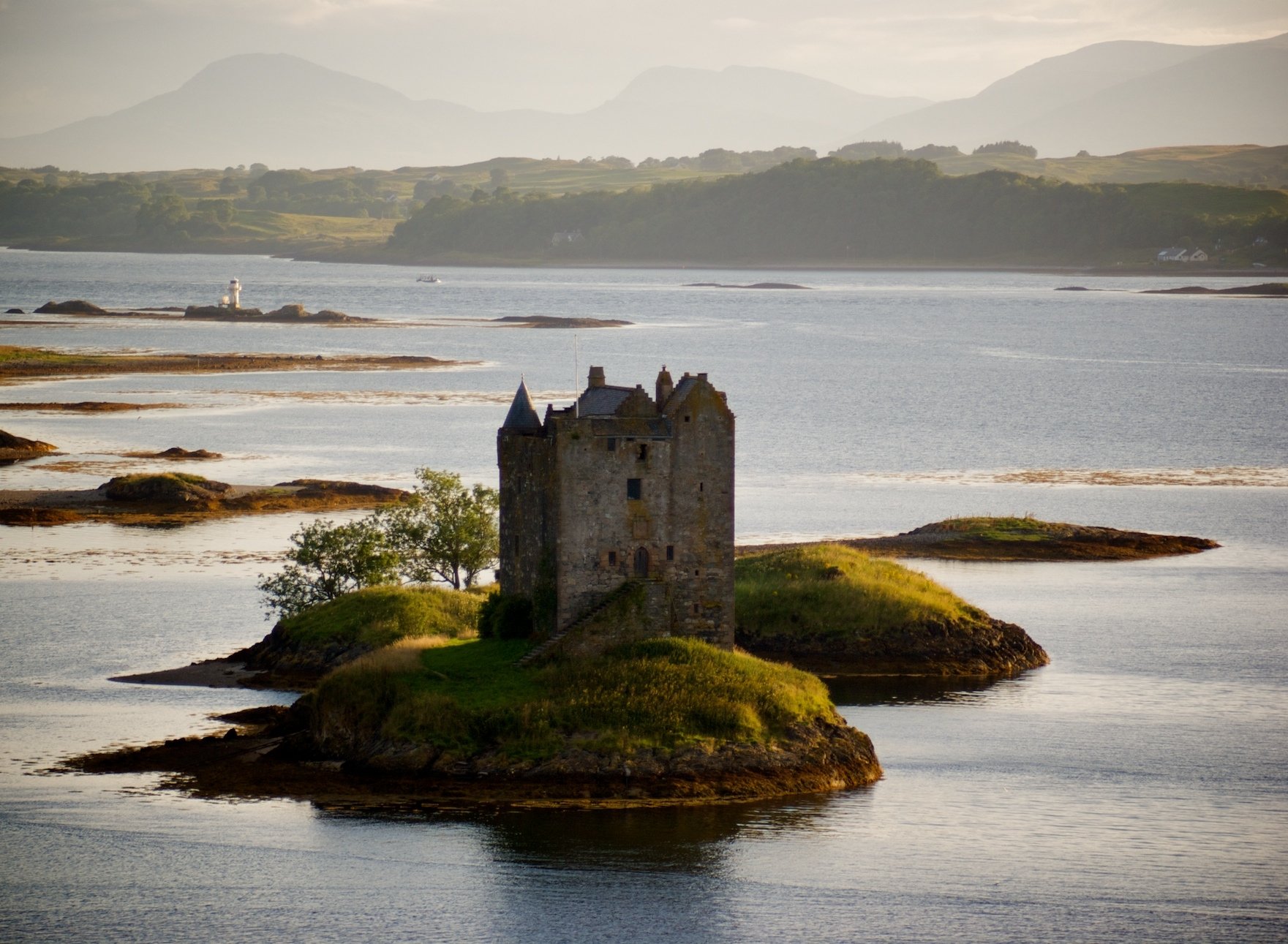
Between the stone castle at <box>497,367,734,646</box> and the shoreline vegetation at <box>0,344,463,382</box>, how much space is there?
11953 centimetres

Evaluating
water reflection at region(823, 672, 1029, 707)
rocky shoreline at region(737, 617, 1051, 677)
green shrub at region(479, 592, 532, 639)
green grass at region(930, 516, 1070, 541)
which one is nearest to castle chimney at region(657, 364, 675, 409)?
green shrub at region(479, 592, 532, 639)

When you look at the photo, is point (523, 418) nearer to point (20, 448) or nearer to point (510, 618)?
point (510, 618)

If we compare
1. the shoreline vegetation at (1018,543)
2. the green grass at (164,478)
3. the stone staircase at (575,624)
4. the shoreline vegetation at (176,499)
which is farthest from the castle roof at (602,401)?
the green grass at (164,478)

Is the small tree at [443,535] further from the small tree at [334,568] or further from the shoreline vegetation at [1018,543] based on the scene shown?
the shoreline vegetation at [1018,543]

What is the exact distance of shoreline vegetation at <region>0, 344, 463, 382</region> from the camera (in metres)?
171

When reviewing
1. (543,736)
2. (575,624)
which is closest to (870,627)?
(575,624)

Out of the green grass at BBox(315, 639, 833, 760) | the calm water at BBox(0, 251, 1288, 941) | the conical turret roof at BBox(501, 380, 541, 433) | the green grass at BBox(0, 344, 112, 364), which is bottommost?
the calm water at BBox(0, 251, 1288, 941)

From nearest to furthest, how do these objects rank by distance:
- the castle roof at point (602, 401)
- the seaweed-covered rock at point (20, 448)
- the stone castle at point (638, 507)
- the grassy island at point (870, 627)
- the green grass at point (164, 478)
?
the stone castle at point (638, 507), the castle roof at point (602, 401), the grassy island at point (870, 627), the green grass at point (164, 478), the seaweed-covered rock at point (20, 448)

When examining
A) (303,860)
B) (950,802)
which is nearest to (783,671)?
(950,802)

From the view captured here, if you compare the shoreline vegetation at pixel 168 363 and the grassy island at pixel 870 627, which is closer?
the grassy island at pixel 870 627

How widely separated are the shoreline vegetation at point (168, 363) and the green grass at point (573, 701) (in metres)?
119

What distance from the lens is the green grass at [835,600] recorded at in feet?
235

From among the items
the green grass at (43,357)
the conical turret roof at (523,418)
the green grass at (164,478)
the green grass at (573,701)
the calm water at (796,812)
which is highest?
the conical turret roof at (523,418)

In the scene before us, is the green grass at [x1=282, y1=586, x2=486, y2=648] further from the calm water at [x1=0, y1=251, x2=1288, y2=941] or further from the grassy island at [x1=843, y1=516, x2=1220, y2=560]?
the grassy island at [x1=843, y1=516, x2=1220, y2=560]
